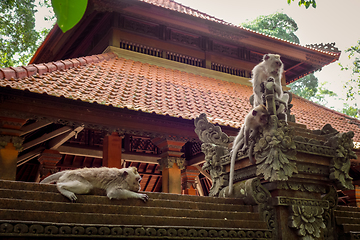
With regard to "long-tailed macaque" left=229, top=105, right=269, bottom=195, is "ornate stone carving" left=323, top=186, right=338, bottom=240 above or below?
below

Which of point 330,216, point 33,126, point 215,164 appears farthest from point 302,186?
point 33,126

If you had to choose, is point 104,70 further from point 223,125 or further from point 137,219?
point 137,219

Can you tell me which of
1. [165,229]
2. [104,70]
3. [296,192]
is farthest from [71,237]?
[104,70]

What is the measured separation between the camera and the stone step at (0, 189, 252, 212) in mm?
3277

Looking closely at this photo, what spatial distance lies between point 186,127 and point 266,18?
700 inches

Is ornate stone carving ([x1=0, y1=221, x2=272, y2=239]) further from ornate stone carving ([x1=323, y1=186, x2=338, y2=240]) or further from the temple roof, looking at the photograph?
the temple roof

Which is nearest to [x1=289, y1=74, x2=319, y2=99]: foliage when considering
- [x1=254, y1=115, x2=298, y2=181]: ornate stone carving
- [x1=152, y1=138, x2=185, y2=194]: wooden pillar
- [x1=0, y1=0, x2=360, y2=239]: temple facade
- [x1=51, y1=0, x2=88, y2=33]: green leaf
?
[x1=0, y1=0, x2=360, y2=239]: temple facade

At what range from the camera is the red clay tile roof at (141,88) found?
696 cm

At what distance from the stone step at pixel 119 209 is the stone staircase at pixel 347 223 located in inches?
45.2

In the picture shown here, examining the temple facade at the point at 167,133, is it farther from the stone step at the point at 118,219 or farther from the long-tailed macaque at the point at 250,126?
the long-tailed macaque at the point at 250,126

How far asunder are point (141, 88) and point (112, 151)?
162 centimetres

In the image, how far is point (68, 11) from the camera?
887mm

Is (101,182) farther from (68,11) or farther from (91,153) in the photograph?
(91,153)

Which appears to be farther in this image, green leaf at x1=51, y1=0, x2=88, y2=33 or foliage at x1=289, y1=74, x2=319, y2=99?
foliage at x1=289, y1=74, x2=319, y2=99
